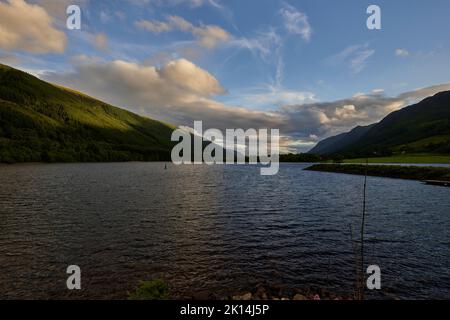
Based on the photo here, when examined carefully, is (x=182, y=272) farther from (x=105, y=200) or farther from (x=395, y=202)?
(x=395, y=202)

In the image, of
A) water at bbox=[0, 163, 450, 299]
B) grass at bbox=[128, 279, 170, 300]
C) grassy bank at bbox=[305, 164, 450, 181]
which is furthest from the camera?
grassy bank at bbox=[305, 164, 450, 181]

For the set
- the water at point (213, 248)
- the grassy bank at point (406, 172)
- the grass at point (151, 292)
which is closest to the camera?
the grass at point (151, 292)

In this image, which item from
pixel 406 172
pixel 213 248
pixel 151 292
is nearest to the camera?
pixel 151 292

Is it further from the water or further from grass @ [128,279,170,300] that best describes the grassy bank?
grass @ [128,279,170,300]

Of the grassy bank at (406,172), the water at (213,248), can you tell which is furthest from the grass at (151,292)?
the grassy bank at (406,172)

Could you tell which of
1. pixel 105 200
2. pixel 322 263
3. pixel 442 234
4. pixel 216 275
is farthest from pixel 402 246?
pixel 105 200

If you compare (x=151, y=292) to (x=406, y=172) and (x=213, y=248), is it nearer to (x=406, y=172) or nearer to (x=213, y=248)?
(x=213, y=248)

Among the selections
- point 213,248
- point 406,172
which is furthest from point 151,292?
point 406,172

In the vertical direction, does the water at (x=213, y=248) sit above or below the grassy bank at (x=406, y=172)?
below

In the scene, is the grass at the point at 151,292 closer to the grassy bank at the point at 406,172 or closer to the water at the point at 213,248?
the water at the point at 213,248

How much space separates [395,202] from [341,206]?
43.6 feet

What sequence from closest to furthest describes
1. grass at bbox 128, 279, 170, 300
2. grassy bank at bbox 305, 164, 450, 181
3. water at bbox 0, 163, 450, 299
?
grass at bbox 128, 279, 170, 300
water at bbox 0, 163, 450, 299
grassy bank at bbox 305, 164, 450, 181

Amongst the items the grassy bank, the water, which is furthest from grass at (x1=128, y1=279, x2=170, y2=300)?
the grassy bank
